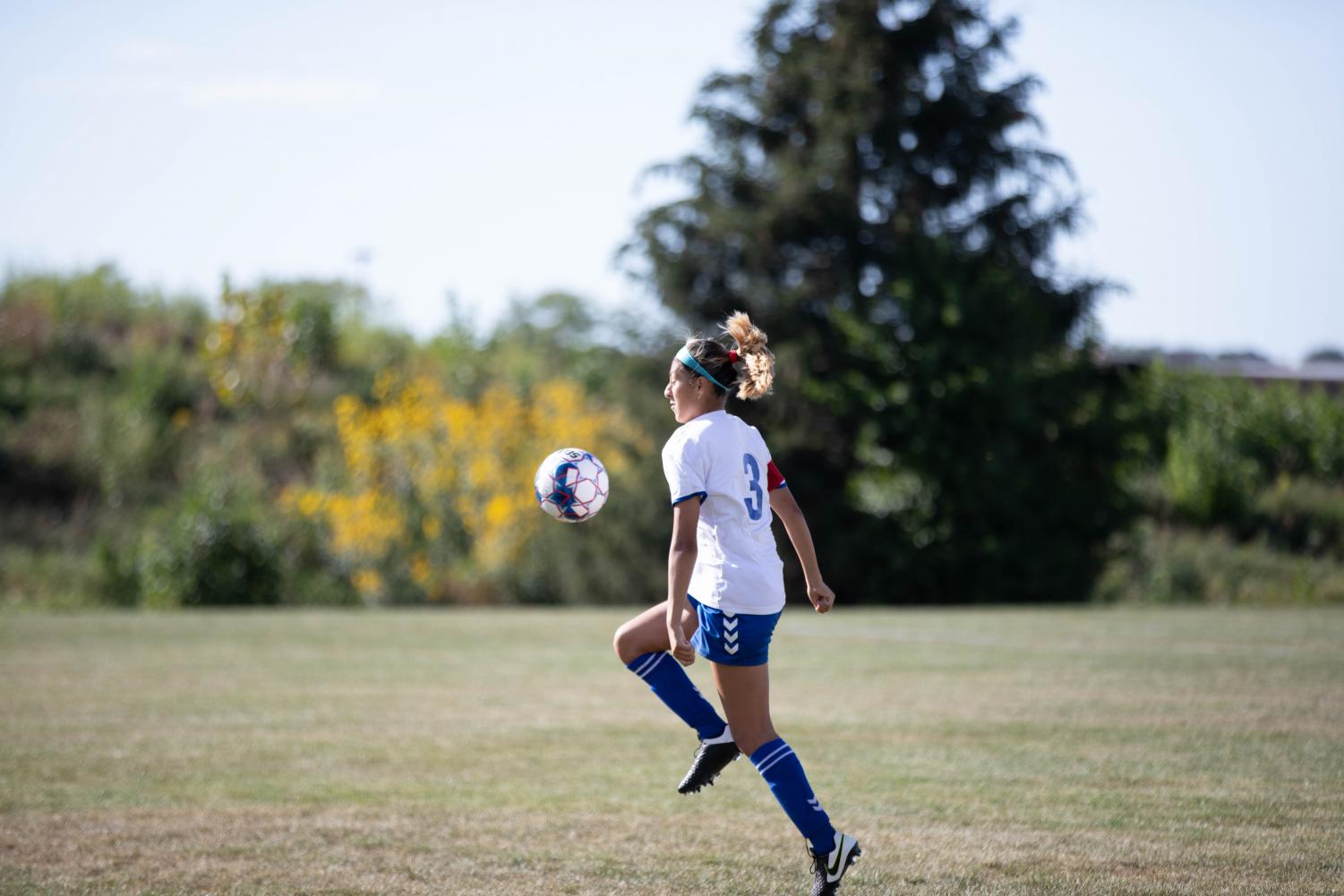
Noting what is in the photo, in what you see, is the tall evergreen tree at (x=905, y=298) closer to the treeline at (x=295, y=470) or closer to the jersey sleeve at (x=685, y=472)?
the treeline at (x=295, y=470)

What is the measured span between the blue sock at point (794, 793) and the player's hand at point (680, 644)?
49 centimetres

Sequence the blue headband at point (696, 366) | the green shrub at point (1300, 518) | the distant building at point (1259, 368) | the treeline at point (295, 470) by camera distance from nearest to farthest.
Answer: the blue headband at point (696, 366)
the treeline at point (295, 470)
the green shrub at point (1300, 518)
the distant building at point (1259, 368)

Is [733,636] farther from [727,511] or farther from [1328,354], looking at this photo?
[1328,354]

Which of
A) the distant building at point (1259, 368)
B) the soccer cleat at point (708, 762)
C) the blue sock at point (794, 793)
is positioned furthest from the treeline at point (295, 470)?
the distant building at point (1259, 368)

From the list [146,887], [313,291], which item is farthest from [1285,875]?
[313,291]

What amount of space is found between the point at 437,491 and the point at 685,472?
2252 cm

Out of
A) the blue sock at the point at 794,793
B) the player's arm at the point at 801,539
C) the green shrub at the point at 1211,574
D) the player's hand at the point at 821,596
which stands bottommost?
the green shrub at the point at 1211,574

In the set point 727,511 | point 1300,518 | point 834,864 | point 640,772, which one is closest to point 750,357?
point 727,511

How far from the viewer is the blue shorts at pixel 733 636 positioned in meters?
5.57

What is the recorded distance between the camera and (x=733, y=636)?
558 cm

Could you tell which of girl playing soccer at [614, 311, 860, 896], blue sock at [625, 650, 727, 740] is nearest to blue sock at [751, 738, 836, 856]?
girl playing soccer at [614, 311, 860, 896]

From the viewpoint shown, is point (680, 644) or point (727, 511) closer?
point (680, 644)

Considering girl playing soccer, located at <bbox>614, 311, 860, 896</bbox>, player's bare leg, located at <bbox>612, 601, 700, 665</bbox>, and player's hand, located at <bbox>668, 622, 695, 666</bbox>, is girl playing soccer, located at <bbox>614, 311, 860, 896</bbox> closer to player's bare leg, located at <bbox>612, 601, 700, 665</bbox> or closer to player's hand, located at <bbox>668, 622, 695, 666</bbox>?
player's hand, located at <bbox>668, 622, 695, 666</bbox>

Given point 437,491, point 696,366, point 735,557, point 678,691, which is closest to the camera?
point 735,557
